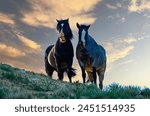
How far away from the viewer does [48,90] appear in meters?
18.3

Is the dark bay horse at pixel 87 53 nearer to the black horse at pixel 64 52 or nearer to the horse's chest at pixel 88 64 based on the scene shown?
the horse's chest at pixel 88 64

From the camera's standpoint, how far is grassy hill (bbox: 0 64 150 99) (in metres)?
16.1

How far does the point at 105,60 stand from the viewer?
31.2 metres

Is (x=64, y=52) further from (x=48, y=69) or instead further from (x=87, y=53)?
(x=48, y=69)

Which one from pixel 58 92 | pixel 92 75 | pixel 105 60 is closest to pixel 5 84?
pixel 58 92

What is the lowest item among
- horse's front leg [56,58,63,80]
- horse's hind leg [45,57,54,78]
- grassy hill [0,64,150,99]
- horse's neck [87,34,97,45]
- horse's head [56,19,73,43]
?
grassy hill [0,64,150,99]

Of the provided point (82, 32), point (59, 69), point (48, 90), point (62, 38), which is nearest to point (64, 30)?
point (62, 38)

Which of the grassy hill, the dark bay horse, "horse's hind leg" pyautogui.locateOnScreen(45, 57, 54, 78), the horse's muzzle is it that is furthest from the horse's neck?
the grassy hill

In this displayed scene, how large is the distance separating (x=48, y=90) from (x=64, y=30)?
345 inches

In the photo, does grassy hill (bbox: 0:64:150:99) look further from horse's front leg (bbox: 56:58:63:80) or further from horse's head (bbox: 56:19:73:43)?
horse's front leg (bbox: 56:58:63:80)

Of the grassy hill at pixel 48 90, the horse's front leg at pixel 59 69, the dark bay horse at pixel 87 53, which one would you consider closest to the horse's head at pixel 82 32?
the dark bay horse at pixel 87 53

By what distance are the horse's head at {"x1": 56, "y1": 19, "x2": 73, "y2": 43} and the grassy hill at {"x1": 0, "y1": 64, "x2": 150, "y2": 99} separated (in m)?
5.54

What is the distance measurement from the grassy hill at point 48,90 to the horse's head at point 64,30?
5.54m

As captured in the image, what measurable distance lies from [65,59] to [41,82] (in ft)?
26.4
